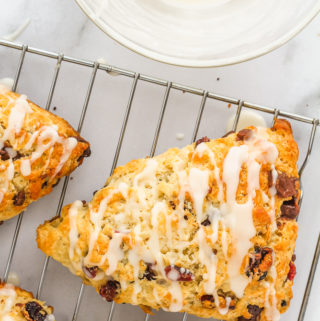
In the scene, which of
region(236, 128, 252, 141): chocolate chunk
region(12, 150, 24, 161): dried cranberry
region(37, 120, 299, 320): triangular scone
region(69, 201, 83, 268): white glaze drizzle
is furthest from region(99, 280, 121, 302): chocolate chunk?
region(236, 128, 252, 141): chocolate chunk

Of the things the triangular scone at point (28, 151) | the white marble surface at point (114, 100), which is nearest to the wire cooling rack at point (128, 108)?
the white marble surface at point (114, 100)

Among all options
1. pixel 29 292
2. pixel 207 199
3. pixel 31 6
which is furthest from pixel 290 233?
pixel 31 6

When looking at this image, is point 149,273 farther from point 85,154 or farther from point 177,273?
point 85,154

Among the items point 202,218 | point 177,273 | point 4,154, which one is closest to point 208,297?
point 177,273

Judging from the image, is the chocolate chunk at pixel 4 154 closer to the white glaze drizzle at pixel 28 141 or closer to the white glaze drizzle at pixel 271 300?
the white glaze drizzle at pixel 28 141

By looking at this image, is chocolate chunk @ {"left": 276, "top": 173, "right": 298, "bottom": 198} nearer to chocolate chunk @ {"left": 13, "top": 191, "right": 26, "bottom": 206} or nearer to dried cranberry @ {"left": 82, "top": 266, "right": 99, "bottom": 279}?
dried cranberry @ {"left": 82, "top": 266, "right": 99, "bottom": 279}
